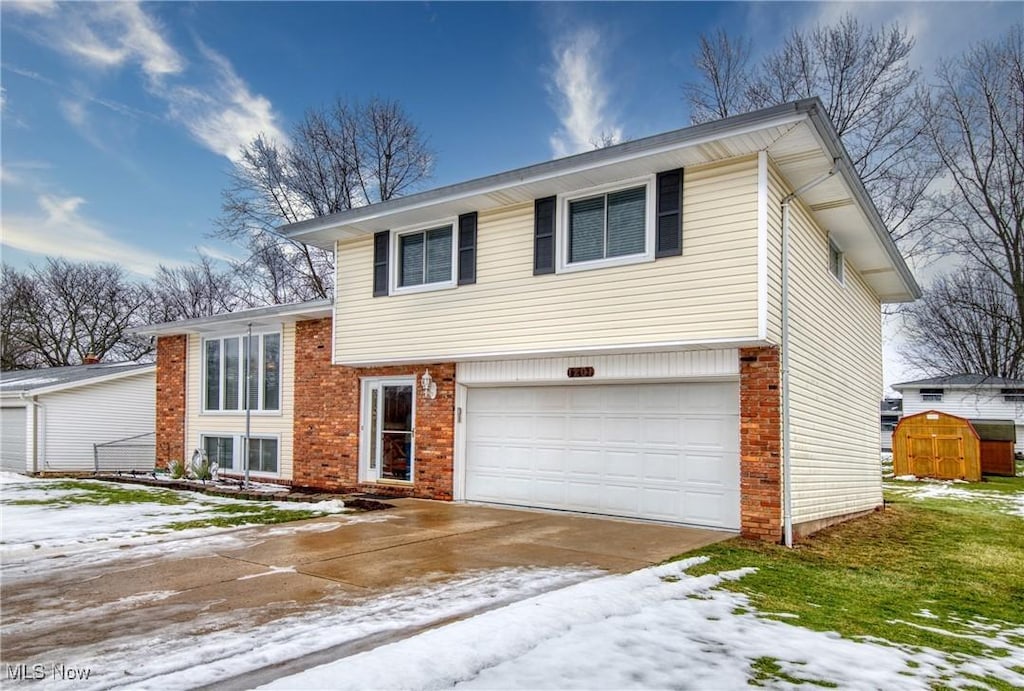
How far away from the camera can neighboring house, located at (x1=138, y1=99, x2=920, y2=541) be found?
8.09 m

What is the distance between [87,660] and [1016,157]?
75.7 feet

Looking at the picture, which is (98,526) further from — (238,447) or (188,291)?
(188,291)

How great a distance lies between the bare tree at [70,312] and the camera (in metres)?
30.4

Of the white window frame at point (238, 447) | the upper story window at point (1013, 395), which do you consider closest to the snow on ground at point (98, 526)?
the white window frame at point (238, 447)

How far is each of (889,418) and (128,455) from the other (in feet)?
126

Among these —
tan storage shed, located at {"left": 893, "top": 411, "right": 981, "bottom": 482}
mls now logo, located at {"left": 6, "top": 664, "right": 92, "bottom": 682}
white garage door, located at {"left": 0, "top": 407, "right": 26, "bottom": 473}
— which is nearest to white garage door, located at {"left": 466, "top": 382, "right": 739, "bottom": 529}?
mls now logo, located at {"left": 6, "top": 664, "right": 92, "bottom": 682}

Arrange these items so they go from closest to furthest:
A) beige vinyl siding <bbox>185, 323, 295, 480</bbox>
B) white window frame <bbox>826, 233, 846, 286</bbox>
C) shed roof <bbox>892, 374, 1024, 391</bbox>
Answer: white window frame <bbox>826, 233, 846, 286</bbox> → beige vinyl siding <bbox>185, 323, 295, 480</bbox> → shed roof <bbox>892, 374, 1024, 391</bbox>

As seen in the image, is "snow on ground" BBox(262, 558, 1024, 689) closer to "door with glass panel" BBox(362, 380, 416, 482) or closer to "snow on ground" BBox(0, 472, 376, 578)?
"snow on ground" BBox(0, 472, 376, 578)

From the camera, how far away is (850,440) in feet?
37.5

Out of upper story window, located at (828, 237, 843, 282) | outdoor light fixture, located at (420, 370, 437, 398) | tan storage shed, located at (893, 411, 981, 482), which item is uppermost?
upper story window, located at (828, 237, 843, 282)

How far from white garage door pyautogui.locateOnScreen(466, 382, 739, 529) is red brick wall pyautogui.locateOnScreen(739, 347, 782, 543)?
0.47 meters

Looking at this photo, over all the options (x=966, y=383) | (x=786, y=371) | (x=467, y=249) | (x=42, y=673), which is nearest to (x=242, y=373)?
(x=467, y=249)

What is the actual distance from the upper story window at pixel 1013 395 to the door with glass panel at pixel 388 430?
29.4 metres

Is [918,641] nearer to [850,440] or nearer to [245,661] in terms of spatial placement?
[245,661]
